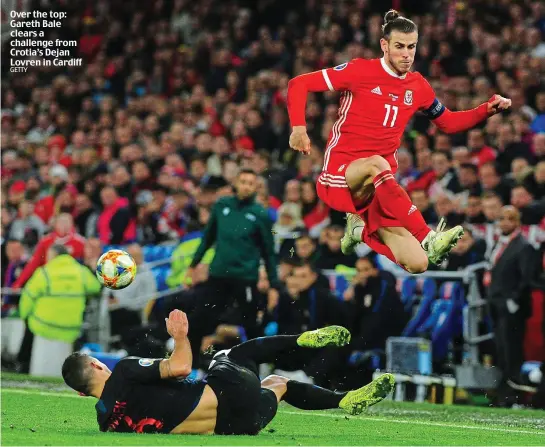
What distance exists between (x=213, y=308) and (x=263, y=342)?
4.03 metres

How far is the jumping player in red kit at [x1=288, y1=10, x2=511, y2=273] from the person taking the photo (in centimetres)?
936

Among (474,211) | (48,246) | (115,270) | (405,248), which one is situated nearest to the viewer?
(405,248)

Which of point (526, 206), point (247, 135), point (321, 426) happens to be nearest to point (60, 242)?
point (247, 135)

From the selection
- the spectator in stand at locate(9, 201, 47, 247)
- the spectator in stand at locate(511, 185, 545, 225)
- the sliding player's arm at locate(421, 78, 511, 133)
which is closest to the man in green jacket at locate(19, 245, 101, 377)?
the spectator in stand at locate(9, 201, 47, 247)

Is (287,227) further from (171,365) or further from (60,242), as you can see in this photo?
(171,365)

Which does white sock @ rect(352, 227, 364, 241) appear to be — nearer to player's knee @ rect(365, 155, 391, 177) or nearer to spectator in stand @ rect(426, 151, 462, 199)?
player's knee @ rect(365, 155, 391, 177)

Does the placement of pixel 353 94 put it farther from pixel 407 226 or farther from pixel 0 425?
pixel 0 425

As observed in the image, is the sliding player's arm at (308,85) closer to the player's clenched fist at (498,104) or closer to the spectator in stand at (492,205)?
the player's clenched fist at (498,104)

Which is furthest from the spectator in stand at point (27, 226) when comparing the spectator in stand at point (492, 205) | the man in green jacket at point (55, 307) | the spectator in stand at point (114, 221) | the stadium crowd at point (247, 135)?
the spectator in stand at point (492, 205)

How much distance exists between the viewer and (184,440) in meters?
8.26

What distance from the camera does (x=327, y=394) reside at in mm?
9141

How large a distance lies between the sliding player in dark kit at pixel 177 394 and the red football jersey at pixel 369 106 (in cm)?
199

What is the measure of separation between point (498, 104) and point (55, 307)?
24.0 feet

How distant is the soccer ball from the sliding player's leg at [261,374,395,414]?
5.69 ft
